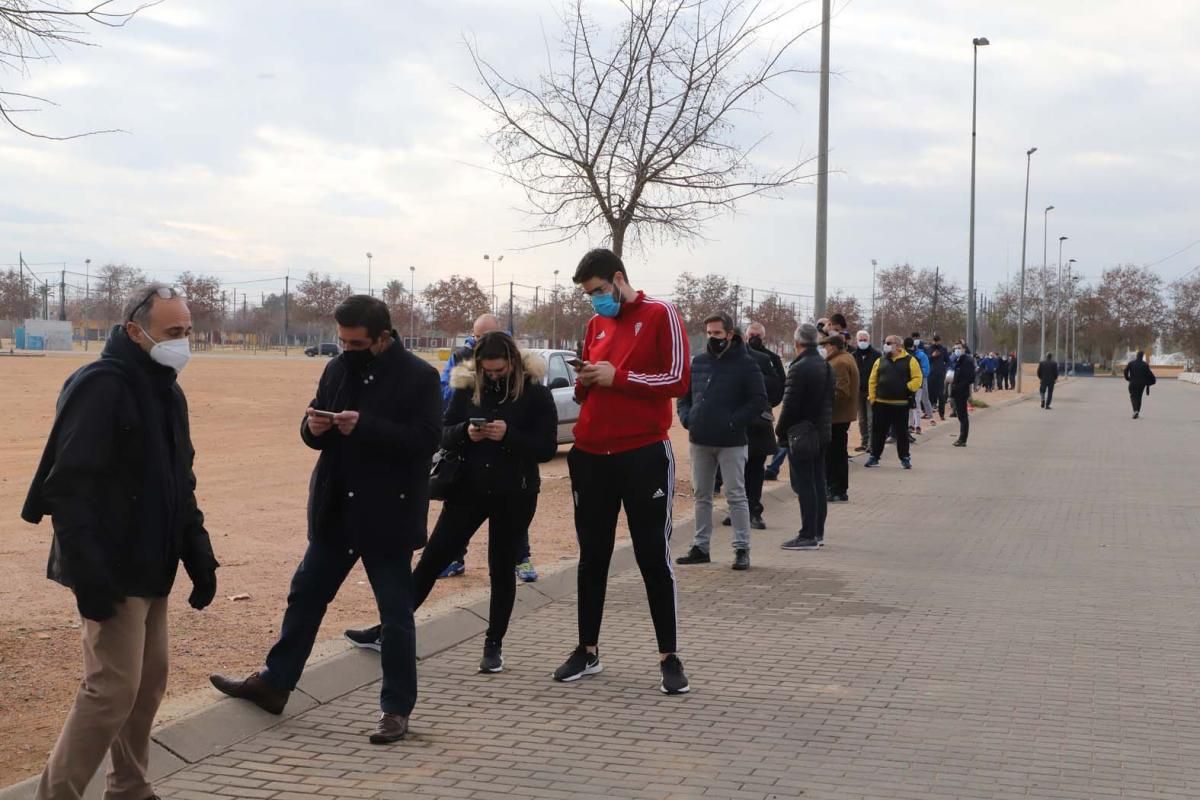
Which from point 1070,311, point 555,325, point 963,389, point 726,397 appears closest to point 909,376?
point 963,389

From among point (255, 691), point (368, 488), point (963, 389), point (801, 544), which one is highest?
point (368, 488)

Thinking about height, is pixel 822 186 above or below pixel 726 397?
above

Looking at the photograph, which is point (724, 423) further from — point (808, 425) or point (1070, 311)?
point (1070, 311)

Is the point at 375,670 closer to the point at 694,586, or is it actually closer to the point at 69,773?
the point at 69,773

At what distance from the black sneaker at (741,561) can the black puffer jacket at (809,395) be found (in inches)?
55.8

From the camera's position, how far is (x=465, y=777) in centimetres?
527

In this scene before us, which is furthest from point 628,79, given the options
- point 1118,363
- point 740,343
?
point 1118,363

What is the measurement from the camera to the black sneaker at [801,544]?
1160 cm

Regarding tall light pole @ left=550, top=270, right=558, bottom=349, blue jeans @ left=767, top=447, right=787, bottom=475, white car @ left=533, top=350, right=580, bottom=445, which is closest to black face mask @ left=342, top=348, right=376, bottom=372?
blue jeans @ left=767, top=447, right=787, bottom=475

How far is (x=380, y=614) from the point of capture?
19.4ft

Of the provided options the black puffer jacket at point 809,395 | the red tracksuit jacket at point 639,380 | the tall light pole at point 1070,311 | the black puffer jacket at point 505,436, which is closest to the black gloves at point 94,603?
the black puffer jacket at point 505,436

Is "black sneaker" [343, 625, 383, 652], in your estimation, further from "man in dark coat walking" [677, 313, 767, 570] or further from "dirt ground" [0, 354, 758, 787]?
"man in dark coat walking" [677, 313, 767, 570]

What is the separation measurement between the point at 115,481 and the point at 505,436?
2.62 m

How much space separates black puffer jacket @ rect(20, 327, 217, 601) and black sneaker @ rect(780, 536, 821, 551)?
24.8ft
